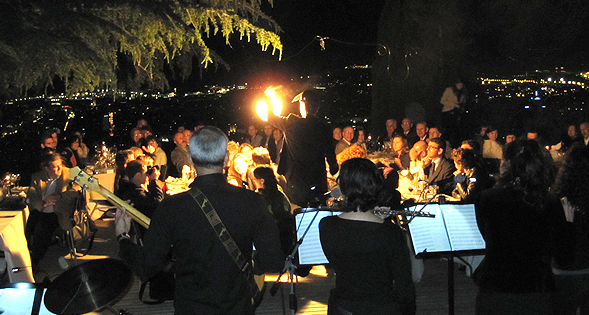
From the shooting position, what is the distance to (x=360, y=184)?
119 inches

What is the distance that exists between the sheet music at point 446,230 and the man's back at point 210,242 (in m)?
1.58

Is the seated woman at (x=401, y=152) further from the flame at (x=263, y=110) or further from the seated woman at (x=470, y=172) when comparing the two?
the seated woman at (x=470, y=172)

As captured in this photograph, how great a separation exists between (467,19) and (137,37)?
421 inches

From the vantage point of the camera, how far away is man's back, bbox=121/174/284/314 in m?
2.71

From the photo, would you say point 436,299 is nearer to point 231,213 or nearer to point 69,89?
point 231,213

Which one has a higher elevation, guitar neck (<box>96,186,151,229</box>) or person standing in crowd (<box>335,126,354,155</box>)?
person standing in crowd (<box>335,126,354,155</box>)

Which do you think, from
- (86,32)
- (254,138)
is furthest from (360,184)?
(254,138)

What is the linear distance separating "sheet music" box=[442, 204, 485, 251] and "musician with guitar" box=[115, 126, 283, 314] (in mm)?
1776

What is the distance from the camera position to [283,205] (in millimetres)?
5949

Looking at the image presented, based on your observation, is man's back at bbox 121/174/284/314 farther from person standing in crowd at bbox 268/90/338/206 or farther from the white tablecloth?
person standing in crowd at bbox 268/90/338/206

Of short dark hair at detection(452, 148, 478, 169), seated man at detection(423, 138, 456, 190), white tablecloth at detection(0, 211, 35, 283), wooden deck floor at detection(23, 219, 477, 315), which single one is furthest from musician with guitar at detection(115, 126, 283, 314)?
seated man at detection(423, 138, 456, 190)

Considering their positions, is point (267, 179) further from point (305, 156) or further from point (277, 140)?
point (277, 140)

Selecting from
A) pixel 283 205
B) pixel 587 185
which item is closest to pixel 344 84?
pixel 283 205

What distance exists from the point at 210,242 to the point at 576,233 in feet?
7.51
